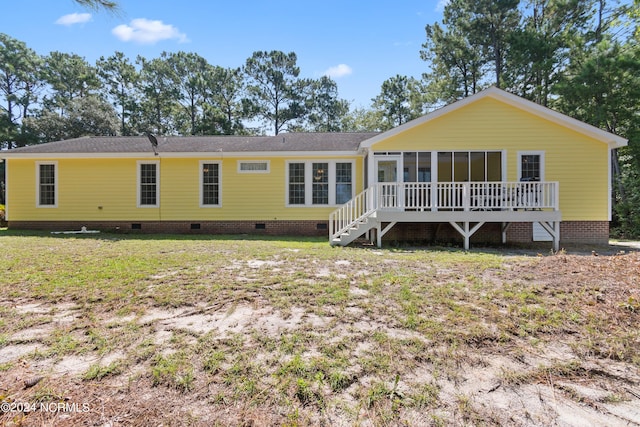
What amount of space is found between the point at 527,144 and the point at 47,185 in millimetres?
17889

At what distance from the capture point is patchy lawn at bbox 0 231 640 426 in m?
2.03

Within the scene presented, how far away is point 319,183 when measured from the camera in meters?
12.0

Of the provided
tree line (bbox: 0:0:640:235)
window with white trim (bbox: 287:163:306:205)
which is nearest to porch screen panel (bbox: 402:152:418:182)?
window with white trim (bbox: 287:163:306:205)

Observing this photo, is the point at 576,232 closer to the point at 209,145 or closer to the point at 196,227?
the point at 196,227

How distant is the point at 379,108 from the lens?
33.1 metres

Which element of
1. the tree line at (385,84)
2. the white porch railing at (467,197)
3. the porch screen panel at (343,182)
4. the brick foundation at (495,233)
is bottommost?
the brick foundation at (495,233)

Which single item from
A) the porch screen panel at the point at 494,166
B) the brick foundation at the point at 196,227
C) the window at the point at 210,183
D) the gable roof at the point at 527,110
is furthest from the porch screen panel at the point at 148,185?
the porch screen panel at the point at 494,166

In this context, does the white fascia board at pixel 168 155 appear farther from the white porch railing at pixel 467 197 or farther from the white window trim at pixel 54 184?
the white porch railing at pixel 467 197

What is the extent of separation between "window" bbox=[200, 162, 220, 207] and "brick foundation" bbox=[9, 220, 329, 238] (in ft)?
2.85

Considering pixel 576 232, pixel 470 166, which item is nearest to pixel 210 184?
pixel 470 166

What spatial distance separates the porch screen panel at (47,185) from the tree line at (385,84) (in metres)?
17.8

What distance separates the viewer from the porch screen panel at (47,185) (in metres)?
12.4

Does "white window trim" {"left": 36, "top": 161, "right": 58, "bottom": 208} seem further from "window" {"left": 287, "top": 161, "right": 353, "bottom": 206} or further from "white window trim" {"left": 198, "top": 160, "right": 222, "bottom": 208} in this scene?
"window" {"left": 287, "top": 161, "right": 353, "bottom": 206}

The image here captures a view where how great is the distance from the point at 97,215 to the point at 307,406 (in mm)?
13575
